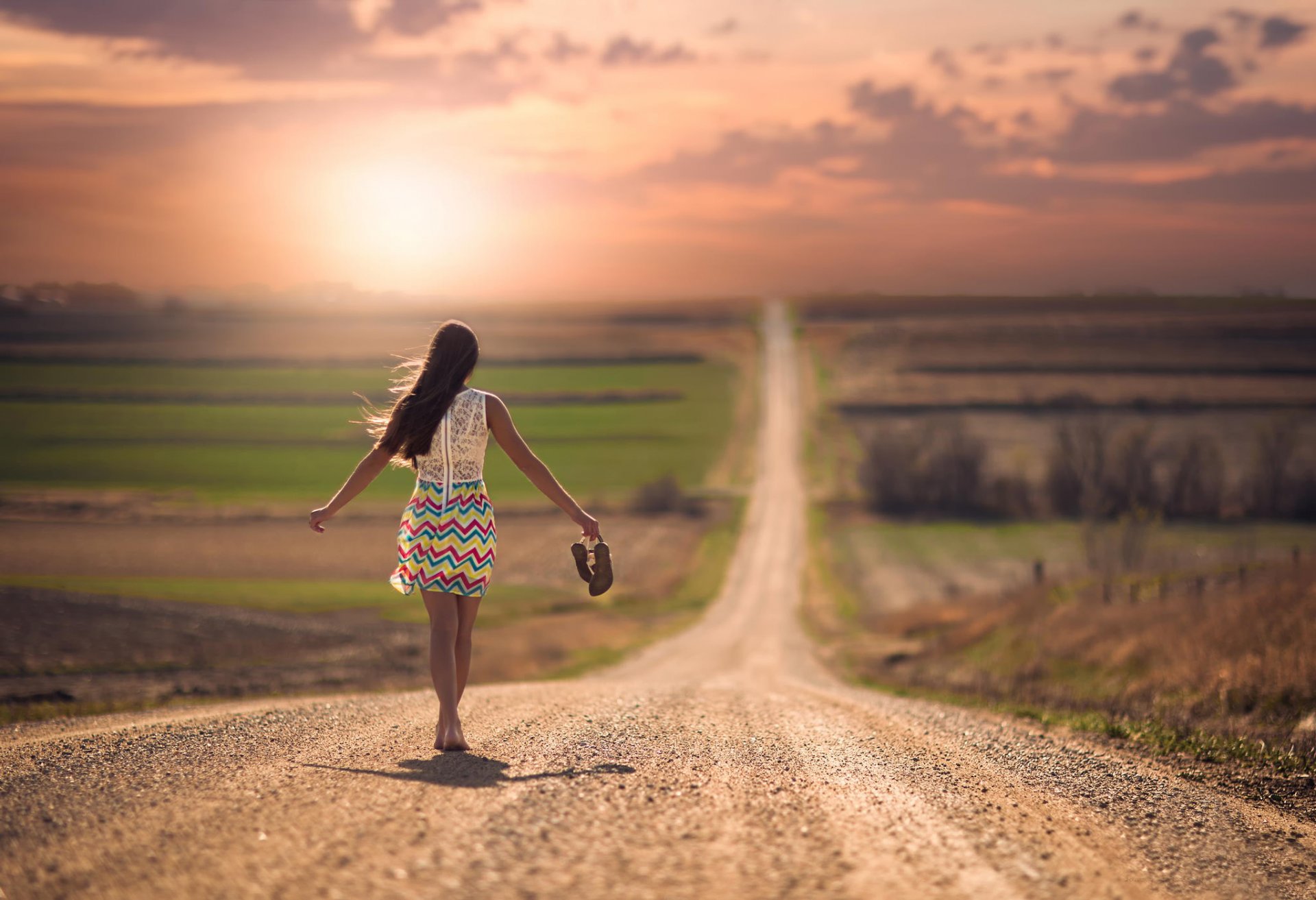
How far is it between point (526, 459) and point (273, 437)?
93.6 metres

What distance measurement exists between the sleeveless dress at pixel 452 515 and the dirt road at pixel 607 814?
1.11 m

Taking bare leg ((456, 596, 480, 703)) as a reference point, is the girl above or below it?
above

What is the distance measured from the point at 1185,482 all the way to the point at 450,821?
7909 cm

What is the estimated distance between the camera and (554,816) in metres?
4.69

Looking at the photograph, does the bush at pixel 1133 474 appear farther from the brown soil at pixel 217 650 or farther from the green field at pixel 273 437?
the brown soil at pixel 217 650

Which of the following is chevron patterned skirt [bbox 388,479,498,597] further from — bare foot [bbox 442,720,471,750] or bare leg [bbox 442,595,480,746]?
bare foot [bbox 442,720,471,750]

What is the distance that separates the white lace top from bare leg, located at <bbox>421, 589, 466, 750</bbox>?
0.76m

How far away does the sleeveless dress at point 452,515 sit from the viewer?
6445 millimetres

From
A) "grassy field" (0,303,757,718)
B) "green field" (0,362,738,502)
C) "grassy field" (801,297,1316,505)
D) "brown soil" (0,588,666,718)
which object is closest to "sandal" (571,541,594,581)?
"grassy field" (0,303,757,718)

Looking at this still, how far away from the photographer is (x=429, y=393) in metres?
6.42

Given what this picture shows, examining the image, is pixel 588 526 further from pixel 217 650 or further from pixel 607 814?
pixel 217 650

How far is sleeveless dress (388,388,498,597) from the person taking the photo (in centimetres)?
645

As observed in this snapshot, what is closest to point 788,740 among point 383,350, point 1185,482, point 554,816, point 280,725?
point 554,816

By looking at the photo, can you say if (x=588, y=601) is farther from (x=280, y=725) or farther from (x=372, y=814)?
(x=372, y=814)
